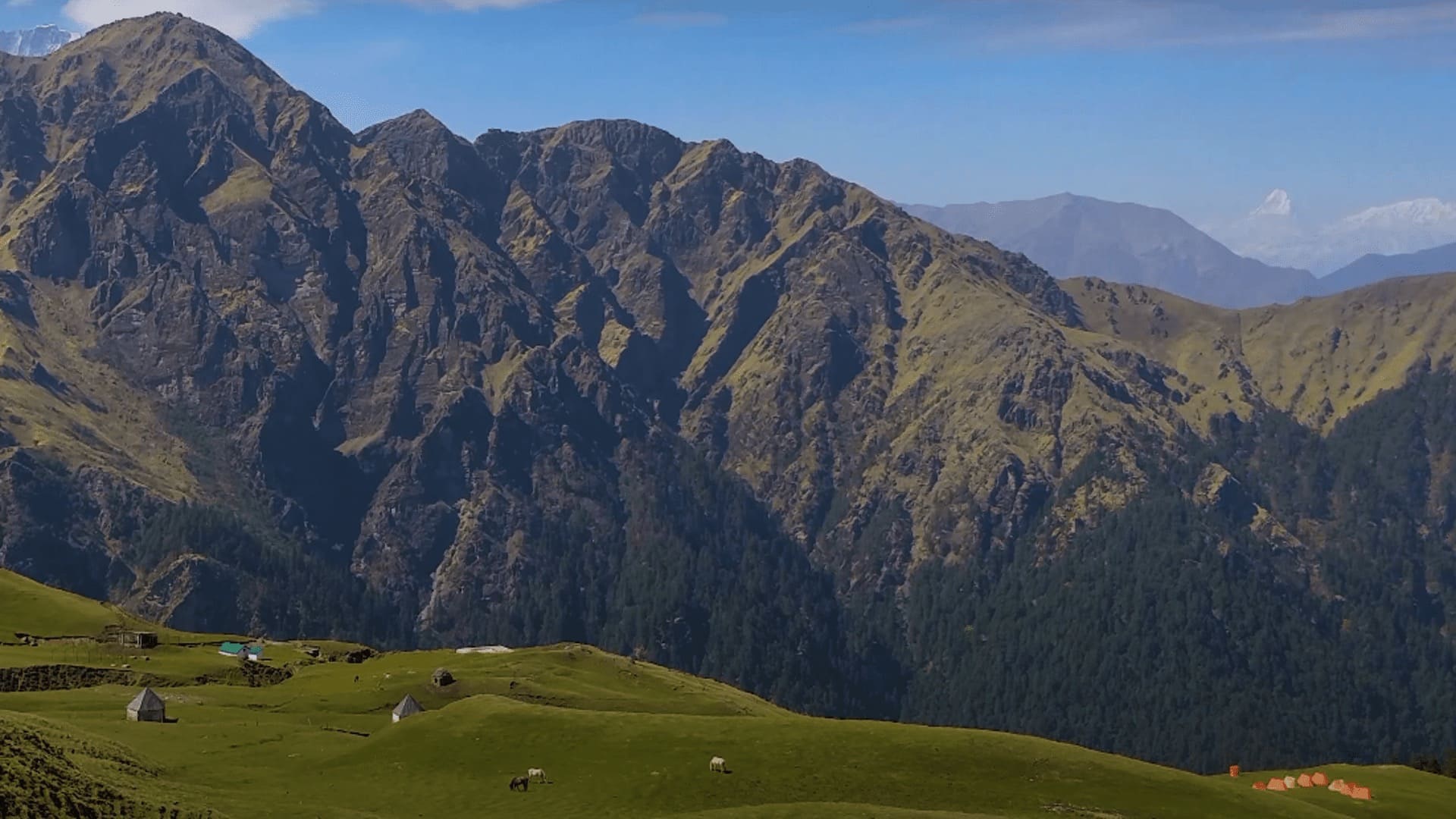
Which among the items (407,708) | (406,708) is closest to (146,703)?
(406,708)

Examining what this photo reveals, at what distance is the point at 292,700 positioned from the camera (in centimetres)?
16975

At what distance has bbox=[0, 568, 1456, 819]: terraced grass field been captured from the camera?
109250 millimetres

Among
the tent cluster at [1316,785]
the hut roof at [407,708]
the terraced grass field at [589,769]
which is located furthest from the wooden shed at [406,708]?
the tent cluster at [1316,785]

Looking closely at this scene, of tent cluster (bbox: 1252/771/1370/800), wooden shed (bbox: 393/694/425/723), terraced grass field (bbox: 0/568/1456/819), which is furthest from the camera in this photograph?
wooden shed (bbox: 393/694/425/723)

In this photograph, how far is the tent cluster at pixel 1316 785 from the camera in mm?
151375

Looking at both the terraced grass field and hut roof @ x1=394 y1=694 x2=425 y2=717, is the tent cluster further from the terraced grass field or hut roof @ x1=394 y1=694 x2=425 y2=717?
hut roof @ x1=394 y1=694 x2=425 y2=717

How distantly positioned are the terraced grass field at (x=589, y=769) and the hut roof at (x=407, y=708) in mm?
3305

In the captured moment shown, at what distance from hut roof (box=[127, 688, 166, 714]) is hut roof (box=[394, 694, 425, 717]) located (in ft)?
77.2

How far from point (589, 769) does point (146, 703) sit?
4438 cm

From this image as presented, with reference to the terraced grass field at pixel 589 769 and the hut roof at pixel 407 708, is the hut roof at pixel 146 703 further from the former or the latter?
the hut roof at pixel 407 708

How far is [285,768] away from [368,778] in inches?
295

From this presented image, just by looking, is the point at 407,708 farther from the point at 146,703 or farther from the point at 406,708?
the point at 146,703

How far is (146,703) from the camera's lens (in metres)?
142

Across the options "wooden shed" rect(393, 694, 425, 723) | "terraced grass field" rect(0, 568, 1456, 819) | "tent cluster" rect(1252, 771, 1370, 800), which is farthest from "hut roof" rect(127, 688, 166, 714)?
"tent cluster" rect(1252, 771, 1370, 800)
